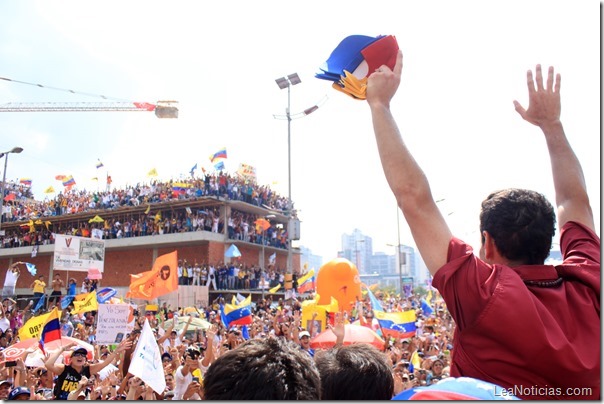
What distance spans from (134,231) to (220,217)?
6455mm

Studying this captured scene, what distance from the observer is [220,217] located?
34125 millimetres

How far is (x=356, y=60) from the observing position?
240cm

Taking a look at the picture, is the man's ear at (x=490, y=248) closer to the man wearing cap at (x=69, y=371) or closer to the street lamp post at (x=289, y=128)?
the man wearing cap at (x=69, y=371)

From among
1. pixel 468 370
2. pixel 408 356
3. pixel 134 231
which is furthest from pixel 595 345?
pixel 134 231

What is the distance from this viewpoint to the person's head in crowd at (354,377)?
1891mm

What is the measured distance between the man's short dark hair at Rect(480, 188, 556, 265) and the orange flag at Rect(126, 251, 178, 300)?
14.5 meters

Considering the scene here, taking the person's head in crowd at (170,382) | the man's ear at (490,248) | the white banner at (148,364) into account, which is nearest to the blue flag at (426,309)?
the person's head in crowd at (170,382)

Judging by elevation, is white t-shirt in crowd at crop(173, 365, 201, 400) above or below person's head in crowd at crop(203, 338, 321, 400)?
below

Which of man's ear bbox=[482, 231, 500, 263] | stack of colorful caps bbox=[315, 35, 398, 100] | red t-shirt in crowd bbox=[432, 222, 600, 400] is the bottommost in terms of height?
red t-shirt in crowd bbox=[432, 222, 600, 400]

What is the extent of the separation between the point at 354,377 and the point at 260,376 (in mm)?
535

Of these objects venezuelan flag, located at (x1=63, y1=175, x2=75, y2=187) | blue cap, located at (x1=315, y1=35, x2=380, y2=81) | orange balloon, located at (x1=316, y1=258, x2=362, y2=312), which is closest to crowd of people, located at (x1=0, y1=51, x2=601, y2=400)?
blue cap, located at (x1=315, y1=35, x2=380, y2=81)

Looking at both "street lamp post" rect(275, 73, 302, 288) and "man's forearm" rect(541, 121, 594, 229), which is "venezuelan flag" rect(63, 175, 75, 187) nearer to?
"street lamp post" rect(275, 73, 302, 288)

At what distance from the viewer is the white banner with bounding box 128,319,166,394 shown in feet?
19.6

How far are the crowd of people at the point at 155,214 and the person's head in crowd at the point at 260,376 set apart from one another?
1239 inches
